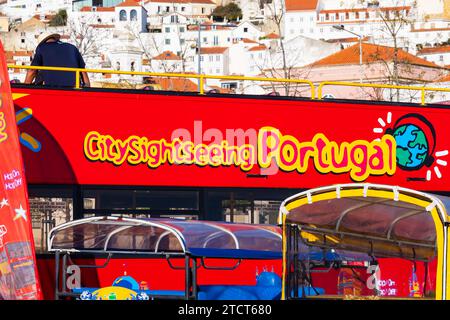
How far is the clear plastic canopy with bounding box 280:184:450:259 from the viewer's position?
510 inches

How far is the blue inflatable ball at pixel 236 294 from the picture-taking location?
15489 millimetres

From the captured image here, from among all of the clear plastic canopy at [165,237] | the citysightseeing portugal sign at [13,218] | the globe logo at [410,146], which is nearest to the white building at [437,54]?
the globe logo at [410,146]

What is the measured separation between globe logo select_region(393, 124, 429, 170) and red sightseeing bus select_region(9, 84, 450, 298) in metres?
0.01

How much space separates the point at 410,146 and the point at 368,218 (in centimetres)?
370

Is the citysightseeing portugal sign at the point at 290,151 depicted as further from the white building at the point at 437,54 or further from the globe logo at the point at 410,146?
the white building at the point at 437,54

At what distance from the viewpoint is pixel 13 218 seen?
1498 cm

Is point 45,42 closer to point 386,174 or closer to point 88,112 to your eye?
point 88,112

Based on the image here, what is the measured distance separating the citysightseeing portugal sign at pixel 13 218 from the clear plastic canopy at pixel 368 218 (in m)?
3.11

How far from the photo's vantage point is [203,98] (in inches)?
654

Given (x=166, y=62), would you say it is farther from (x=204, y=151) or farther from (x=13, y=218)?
(x=13, y=218)

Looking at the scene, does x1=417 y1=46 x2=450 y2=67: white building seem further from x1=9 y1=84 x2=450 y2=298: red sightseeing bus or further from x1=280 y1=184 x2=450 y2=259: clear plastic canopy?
x1=280 y1=184 x2=450 y2=259: clear plastic canopy

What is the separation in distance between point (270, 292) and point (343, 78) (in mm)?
100385
